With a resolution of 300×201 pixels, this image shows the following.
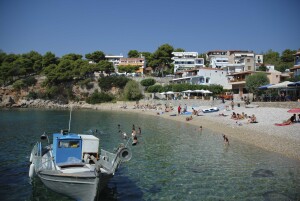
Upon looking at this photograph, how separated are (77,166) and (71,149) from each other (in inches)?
54.2

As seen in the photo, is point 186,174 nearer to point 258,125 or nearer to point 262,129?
point 262,129

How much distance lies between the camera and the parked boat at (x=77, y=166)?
12555 millimetres

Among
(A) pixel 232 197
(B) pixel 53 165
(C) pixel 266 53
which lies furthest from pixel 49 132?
(C) pixel 266 53

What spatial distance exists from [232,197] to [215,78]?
73.4 metres

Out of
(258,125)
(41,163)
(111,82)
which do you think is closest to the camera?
(41,163)

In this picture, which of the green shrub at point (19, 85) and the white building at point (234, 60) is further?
the green shrub at point (19, 85)

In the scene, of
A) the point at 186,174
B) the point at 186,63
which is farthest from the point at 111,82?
the point at 186,174

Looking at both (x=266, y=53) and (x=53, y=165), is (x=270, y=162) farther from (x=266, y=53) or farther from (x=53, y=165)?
(x=266, y=53)

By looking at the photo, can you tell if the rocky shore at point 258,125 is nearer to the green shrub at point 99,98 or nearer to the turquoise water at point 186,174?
the turquoise water at point 186,174

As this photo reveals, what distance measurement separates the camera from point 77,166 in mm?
14867

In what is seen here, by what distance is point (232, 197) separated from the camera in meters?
14.3

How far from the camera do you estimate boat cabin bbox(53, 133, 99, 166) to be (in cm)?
1550

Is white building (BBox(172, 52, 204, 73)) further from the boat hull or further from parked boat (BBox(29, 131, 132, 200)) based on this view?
the boat hull

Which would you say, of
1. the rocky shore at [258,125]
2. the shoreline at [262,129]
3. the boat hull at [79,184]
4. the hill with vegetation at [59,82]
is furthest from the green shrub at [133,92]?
the boat hull at [79,184]
